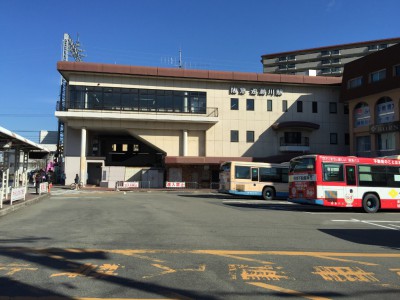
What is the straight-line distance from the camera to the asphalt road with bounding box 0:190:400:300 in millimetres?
5458

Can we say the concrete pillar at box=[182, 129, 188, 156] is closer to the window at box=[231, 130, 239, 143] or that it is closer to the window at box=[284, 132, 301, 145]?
the window at box=[231, 130, 239, 143]

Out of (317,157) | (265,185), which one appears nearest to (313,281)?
(317,157)

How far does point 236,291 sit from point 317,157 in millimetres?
14351

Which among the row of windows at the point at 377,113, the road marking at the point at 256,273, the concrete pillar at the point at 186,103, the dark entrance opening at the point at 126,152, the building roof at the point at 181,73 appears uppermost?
the building roof at the point at 181,73

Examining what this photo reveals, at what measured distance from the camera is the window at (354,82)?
140ft

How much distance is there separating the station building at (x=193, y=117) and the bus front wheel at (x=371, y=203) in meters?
25.4

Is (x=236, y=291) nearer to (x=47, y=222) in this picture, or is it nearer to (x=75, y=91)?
(x=47, y=222)

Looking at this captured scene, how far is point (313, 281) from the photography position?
19.6ft

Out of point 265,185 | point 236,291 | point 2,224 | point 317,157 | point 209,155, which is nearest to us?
point 236,291

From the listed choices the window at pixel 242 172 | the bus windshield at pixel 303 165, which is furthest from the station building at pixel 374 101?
the bus windshield at pixel 303 165

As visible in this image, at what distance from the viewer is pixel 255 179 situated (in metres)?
27.2

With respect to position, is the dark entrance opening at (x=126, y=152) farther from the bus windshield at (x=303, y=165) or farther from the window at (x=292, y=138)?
the bus windshield at (x=303, y=165)

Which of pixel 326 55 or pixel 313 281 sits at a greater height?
pixel 326 55

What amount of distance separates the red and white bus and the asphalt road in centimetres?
566
